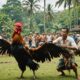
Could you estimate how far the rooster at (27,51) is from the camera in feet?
36.8

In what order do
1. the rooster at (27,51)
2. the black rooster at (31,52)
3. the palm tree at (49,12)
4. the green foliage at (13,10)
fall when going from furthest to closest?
the green foliage at (13,10), the palm tree at (49,12), the black rooster at (31,52), the rooster at (27,51)

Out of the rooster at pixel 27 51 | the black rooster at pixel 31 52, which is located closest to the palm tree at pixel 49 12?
the rooster at pixel 27 51

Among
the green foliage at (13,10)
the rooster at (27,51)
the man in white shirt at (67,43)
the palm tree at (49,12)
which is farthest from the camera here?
the green foliage at (13,10)

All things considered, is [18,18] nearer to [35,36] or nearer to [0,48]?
[35,36]

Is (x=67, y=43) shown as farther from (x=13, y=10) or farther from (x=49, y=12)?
(x=13, y=10)

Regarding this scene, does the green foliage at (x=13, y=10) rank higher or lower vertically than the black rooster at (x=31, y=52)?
lower

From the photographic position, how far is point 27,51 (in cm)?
1148

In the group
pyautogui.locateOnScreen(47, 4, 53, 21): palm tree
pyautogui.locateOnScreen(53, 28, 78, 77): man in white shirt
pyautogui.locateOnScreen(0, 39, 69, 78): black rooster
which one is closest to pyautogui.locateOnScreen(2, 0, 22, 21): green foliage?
pyautogui.locateOnScreen(47, 4, 53, 21): palm tree

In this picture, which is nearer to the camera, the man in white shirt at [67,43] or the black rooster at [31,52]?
the man in white shirt at [67,43]

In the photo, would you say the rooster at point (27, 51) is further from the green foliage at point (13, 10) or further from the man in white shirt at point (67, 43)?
the green foliage at point (13, 10)

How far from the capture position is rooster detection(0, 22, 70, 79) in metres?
11.2

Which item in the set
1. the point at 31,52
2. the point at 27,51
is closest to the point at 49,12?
the point at 31,52

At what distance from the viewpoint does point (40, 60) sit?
39.9 feet

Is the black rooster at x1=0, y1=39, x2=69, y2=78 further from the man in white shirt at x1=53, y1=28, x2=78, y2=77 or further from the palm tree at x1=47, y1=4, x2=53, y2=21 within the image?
the palm tree at x1=47, y1=4, x2=53, y2=21
